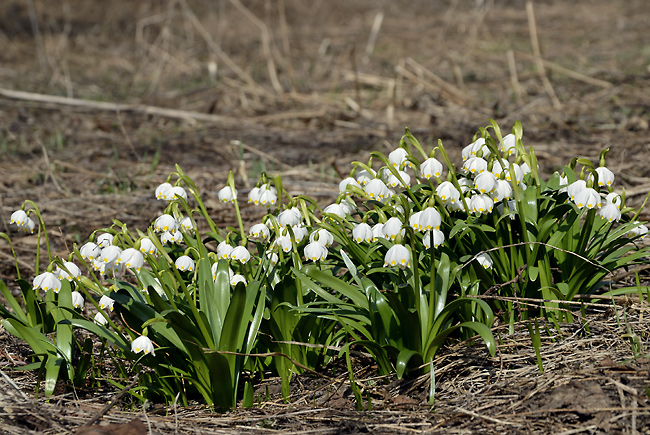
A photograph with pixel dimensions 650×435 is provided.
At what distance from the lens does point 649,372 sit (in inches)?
81.4

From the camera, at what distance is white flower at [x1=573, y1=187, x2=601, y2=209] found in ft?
7.29

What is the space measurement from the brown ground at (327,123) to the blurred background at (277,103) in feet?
0.11

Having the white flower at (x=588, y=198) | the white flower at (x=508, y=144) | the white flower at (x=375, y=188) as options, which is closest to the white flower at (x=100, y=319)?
the white flower at (x=375, y=188)

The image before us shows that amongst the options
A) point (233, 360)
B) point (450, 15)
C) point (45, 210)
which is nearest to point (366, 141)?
point (45, 210)

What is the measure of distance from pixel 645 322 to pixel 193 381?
174 centimetres

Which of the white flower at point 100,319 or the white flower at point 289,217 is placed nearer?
the white flower at point 289,217

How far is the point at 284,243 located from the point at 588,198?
3.60 feet

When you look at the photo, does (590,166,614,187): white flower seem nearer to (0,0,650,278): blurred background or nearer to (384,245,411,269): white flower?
(384,245,411,269): white flower

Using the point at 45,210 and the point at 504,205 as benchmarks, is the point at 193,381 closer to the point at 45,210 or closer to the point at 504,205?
the point at 504,205

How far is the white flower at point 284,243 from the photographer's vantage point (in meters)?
2.29

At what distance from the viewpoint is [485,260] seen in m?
2.44

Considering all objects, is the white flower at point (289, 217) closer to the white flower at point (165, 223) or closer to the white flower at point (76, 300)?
the white flower at point (165, 223)

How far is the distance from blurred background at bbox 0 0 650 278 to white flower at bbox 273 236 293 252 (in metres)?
0.81

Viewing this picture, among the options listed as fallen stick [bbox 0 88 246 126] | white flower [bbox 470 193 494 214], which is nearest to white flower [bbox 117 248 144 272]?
white flower [bbox 470 193 494 214]
